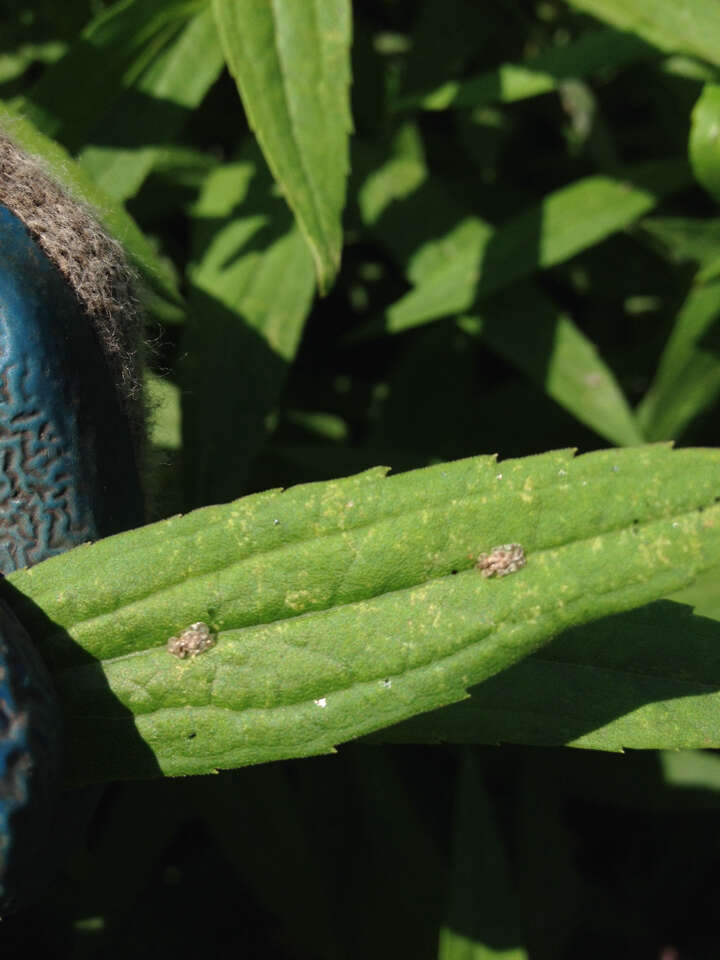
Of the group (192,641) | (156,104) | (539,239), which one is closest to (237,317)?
(156,104)

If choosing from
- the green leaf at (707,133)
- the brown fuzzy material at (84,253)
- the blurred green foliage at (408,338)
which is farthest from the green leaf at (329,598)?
the green leaf at (707,133)

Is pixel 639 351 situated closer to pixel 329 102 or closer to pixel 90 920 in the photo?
pixel 329 102

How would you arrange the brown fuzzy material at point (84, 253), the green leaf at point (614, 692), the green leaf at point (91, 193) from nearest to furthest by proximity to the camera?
1. the brown fuzzy material at point (84, 253)
2. the green leaf at point (614, 692)
3. the green leaf at point (91, 193)

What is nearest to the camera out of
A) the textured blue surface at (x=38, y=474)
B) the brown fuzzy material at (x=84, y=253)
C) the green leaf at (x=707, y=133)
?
the textured blue surface at (x=38, y=474)

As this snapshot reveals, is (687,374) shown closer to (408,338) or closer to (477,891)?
(408,338)

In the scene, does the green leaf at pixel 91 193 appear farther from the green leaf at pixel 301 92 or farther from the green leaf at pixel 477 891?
the green leaf at pixel 477 891

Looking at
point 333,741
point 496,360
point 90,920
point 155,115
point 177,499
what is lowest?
point 90,920

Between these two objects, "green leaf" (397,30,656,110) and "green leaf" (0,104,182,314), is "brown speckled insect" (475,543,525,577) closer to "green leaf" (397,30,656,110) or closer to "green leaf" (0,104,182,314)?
"green leaf" (0,104,182,314)

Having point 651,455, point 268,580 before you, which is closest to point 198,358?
point 268,580
